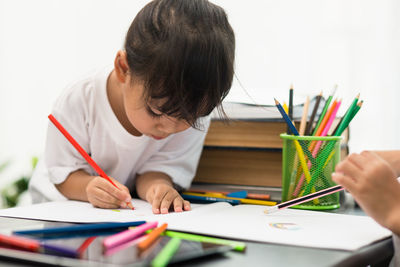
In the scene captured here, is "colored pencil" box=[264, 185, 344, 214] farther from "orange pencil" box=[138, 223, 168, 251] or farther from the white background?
the white background

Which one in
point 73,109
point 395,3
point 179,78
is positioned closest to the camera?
point 179,78

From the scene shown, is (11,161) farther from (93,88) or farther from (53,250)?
(53,250)

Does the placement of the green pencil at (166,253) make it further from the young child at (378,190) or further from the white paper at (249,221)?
the young child at (378,190)

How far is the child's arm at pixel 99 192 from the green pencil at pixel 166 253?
239mm

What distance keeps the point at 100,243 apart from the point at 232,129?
0.43 metres

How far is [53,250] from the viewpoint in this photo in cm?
38

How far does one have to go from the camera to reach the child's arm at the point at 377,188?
467 mm

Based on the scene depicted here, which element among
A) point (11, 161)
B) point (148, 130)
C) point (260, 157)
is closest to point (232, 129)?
point (260, 157)

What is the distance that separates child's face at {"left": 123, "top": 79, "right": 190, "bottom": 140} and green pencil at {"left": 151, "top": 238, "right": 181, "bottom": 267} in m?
0.26

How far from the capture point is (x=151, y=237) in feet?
1.35

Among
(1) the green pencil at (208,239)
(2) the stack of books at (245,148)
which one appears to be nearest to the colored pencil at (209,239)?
(1) the green pencil at (208,239)

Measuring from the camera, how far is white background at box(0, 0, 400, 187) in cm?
147

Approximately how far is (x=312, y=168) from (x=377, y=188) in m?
0.19

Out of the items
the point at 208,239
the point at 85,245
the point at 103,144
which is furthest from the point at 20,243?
the point at 103,144
